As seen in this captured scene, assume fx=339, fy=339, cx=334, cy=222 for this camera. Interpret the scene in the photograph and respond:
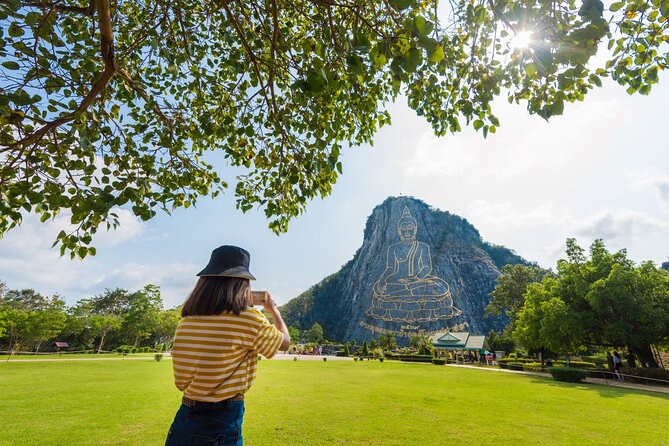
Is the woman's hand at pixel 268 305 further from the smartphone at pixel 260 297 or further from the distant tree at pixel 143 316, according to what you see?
the distant tree at pixel 143 316

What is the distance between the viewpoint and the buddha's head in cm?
10069

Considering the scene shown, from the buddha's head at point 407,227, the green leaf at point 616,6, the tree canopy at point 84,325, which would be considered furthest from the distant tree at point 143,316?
the buddha's head at point 407,227

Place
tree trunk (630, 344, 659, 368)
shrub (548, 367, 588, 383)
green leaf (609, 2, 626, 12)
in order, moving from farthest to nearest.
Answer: tree trunk (630, 344, 659, 368) < shrub (548, 367, 588, 383) < green leaf (609, 2, 626, 12)

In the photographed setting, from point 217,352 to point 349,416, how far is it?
739 centimetres

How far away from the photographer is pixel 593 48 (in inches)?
97.4

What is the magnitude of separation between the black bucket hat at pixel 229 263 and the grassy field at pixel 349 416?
5166mm

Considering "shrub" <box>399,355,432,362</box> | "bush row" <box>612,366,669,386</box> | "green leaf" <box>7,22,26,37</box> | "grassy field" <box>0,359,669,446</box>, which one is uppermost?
"green leaf" <box>7,22,26,37</box>

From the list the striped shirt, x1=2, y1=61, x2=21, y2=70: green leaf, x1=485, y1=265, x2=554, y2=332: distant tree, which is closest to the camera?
the striped shirt

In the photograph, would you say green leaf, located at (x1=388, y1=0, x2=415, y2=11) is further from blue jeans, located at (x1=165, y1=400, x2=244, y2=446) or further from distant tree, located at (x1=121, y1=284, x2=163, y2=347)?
distant tree, located at (x1=121, y1=284, x2=163, y2=347)

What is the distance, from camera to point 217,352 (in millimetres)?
2045

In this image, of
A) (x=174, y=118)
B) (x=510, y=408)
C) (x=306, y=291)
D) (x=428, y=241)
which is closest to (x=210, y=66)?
(x=174, y=118)

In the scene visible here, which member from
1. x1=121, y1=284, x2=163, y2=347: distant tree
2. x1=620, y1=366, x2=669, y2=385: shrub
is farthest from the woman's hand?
x1=121, y1=284, x2=163, y2=347: distant tree

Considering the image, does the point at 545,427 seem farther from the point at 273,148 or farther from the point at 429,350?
the point at 429,350

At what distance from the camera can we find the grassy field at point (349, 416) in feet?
20.9
